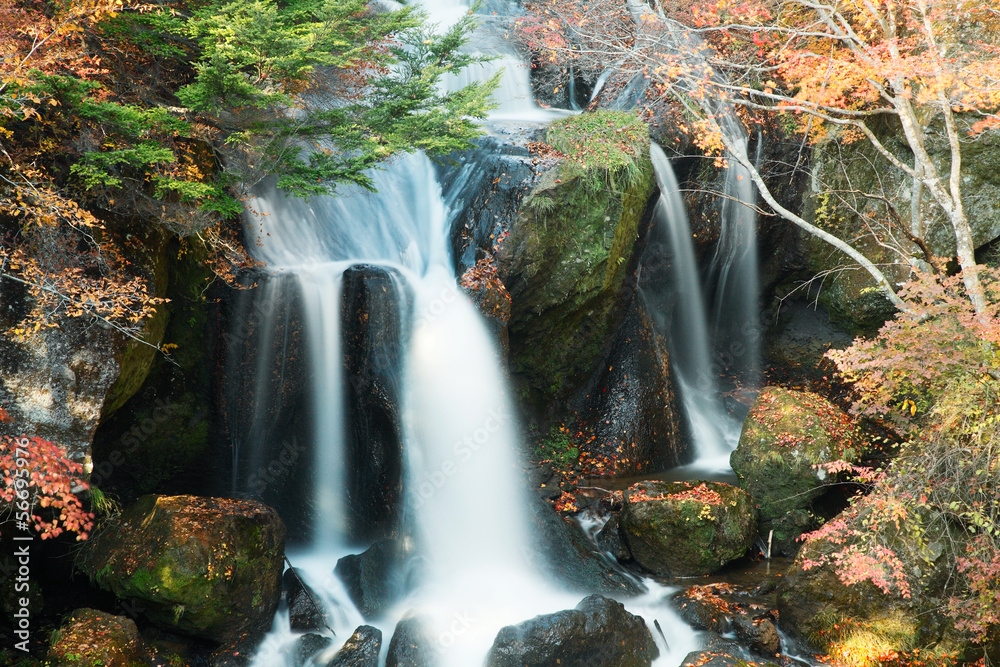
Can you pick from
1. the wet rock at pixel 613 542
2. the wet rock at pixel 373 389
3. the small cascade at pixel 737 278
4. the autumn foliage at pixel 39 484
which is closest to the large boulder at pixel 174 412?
the autumn foliage at pixel 39 484

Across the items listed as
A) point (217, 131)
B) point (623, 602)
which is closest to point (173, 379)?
point (217, 131)

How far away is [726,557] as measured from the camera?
7137 mm

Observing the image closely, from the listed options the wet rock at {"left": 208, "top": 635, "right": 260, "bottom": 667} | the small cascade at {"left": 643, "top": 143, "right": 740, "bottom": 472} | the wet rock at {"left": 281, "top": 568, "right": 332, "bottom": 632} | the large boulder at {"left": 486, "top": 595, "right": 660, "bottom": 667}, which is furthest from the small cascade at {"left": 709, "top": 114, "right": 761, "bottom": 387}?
the wet rock at {"left": 208, "top": 635, "right": 260, "bottom": 667}

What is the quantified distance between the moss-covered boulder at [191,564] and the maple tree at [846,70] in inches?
279

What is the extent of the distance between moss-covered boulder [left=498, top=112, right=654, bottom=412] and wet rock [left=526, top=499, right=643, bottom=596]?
8.11 ft

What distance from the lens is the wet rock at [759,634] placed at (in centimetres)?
580

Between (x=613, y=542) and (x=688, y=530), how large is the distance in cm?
102

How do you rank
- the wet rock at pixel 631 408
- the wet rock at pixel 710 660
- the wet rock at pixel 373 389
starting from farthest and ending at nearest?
the wet rock at pixel 631 408, the wet rock at pixel 373 389, the wet rock at pixel 710 660

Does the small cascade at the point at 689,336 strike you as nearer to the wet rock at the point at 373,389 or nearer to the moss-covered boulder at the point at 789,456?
the moss-covered boulder at the point at 789,456

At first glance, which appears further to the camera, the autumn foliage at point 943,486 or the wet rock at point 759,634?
the wet rock at point 759,634

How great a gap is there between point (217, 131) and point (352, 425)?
3759 millimetres

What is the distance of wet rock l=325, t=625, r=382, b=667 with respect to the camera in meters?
5.54

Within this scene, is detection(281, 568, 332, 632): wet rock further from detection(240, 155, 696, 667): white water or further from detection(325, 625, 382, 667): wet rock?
detection(325, 625, 382, 667): wet rock

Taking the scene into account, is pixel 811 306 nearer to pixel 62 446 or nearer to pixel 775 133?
pixel 775 133
